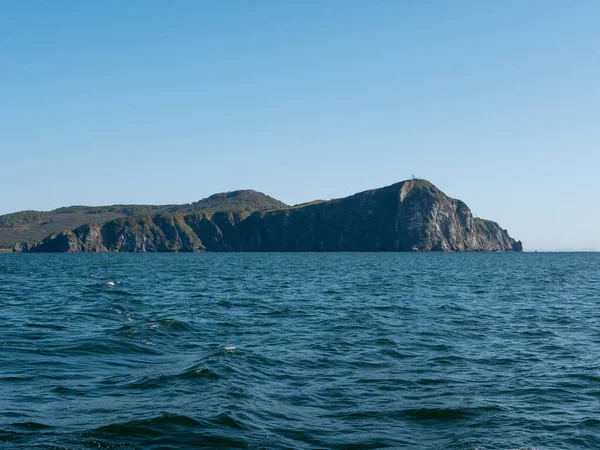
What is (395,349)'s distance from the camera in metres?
28.8

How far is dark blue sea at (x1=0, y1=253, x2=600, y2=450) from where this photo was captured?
1599 cm

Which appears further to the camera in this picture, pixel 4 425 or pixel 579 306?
pixel 579 306

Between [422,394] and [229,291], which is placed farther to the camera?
[229,291]

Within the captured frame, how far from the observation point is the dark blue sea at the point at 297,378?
16.0 m

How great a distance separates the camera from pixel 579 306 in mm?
50000

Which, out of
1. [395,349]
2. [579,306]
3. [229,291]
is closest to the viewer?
[395,349]

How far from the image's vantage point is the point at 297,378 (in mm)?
22688

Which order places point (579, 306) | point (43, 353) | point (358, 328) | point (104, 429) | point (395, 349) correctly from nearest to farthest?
point (104, 429), point (43, 353), point (395, 349), point (358, 328), point (579, 306)

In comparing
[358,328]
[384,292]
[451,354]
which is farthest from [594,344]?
[384,292]

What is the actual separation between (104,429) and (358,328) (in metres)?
21.7

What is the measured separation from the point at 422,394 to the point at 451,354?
25.3 ft

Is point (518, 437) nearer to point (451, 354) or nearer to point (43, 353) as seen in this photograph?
point (451, 354)

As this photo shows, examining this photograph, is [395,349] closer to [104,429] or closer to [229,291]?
[104,429]

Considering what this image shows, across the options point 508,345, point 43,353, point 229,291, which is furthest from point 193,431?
point 229,291
